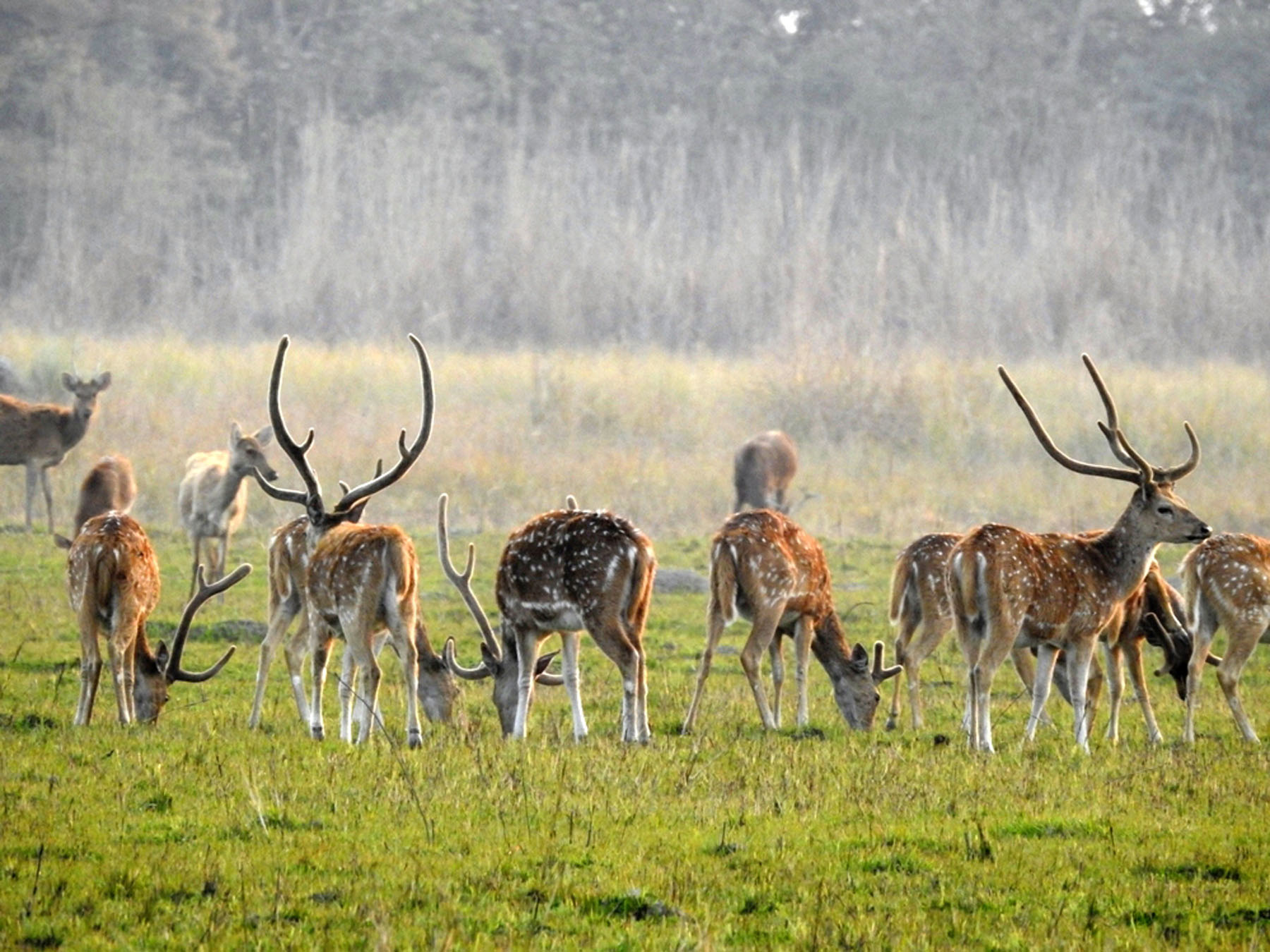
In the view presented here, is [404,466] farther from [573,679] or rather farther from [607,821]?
[607,821]

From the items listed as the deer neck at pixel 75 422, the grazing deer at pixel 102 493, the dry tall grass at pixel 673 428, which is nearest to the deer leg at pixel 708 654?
the grazing deer at pixel 102 493

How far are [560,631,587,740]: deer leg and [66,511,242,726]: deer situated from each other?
6.29ft

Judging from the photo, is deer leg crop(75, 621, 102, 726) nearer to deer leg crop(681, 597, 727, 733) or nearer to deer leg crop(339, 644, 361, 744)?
deer leg crop(339, 644, 361, 744)

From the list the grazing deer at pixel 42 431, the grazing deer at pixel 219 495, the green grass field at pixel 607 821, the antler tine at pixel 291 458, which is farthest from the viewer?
the grazing deer at pixel 42 431

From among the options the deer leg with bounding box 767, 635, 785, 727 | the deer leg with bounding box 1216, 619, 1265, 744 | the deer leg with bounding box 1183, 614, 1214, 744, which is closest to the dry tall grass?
the deer leg with bounding box 767, 635, 785, 727

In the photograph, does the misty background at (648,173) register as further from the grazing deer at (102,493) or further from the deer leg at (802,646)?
the deer leg at (802,646)

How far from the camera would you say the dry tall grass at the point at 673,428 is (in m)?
25.6

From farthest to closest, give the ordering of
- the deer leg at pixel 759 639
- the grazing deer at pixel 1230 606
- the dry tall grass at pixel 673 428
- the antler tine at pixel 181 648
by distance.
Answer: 1. the dry tall grass at pixel 673 428
2. the deer leg at pixel 759 639
3. the grazing deer at pixel 1230 606
4. the antler tine at pixel 181 648

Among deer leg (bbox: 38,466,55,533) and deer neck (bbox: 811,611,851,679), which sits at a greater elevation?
deer leg (bbox: 38,466,55,533)

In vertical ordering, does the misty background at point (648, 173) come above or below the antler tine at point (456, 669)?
above

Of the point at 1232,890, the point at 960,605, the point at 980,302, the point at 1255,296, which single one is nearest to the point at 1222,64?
the point at 1255,296

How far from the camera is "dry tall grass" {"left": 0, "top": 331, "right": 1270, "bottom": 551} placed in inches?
1008

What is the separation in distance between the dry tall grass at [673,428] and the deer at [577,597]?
13.0 meters

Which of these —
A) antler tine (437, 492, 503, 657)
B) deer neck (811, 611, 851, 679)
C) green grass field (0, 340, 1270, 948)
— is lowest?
green grass field (0, 340, 1270, 948)
